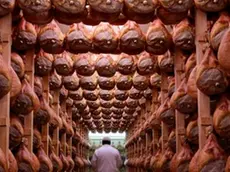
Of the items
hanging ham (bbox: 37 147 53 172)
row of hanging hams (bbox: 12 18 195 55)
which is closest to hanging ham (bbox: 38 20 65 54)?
row of hanging hams (bbox: 12 18 195 55)

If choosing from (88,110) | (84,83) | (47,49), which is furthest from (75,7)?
(88,110)

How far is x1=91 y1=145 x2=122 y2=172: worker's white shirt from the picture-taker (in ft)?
55.2

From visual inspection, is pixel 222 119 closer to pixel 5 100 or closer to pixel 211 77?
pixel 211 77

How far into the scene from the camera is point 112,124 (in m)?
33.0

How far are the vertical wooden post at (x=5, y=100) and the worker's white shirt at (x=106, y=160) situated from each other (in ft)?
29.5

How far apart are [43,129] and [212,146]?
5366 mm

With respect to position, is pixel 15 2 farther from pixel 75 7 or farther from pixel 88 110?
pixel 88 110

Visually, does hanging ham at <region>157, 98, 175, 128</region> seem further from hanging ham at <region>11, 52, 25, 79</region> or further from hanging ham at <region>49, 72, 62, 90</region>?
hanging ham at <region>11, 52, 25, 79</region>

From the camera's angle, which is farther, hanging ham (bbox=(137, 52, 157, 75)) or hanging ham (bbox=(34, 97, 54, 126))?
hanging ham (bbox=(137, 52, 157, 75))

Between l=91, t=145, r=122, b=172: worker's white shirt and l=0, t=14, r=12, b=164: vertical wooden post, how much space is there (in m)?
8.98

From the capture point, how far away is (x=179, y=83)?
10.6m

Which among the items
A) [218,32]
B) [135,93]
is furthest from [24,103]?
[135,93]

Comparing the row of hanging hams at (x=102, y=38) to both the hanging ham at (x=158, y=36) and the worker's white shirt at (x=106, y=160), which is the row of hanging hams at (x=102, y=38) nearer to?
the hanging ham at (x=158, y=36)

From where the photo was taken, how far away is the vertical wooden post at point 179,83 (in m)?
10.4
